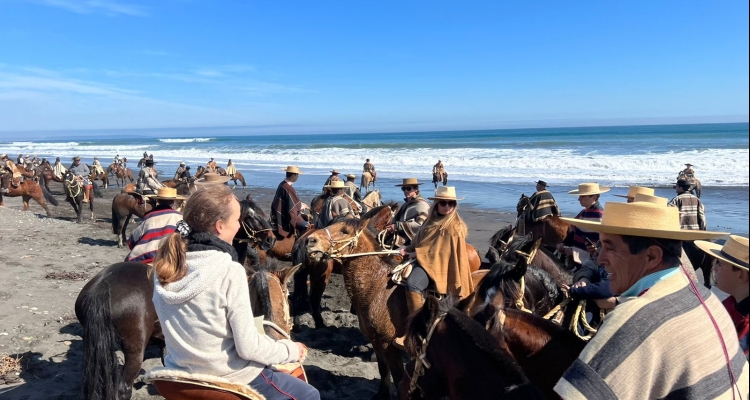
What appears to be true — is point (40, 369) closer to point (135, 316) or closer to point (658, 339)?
point (135, 316)

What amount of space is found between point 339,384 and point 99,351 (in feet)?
8.41

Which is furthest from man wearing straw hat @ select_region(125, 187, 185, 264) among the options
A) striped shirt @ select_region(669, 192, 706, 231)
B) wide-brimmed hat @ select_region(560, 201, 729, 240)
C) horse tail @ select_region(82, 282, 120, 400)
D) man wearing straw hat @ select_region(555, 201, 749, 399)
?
striped shirt @ select_region(669, 192, 706, 231)

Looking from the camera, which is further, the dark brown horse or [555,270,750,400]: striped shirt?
the dark brown horse

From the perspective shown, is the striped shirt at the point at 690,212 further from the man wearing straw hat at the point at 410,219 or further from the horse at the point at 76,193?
the horse at the point at 76,193

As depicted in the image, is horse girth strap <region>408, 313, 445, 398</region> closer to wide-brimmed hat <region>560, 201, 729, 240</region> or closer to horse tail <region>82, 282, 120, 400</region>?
wide-brimmed hat <region>560, 201, 729, 240</region>

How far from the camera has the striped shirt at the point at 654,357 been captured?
1.57 meters

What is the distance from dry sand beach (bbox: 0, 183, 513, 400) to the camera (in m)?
5.30

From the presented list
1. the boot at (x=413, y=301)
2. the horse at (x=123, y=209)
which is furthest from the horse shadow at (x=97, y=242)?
the boot at (x=413, y=301)

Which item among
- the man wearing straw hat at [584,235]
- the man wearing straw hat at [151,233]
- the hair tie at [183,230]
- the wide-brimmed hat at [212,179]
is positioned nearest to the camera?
the hair tie at [183,230]

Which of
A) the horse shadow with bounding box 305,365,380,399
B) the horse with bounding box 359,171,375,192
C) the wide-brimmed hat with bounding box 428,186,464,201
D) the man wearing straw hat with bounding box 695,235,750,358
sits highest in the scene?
the wide-brimmed hat with bounding box 428,186,464,201

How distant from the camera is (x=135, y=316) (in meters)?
4.40

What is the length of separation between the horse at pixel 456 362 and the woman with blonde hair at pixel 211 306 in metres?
0.66

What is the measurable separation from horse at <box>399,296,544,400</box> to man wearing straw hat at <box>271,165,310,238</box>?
617 centimetres

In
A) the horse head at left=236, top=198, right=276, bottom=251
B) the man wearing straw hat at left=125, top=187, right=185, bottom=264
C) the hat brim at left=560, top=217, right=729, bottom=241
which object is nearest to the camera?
the hat brim at left=560, top=217, right=729, bottom=241
